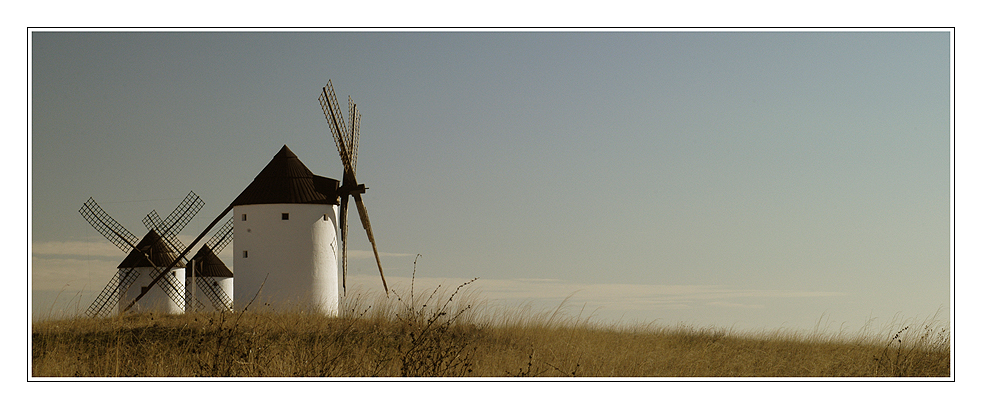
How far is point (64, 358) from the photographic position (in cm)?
1112

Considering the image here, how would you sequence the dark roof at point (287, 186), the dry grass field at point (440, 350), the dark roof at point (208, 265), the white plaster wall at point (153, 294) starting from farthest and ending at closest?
the dark roof at point (208, 265) < the white plaster wall at point (153, 294) < the dark roof at point (287, 186) < the dry grass field at point (440, 350)

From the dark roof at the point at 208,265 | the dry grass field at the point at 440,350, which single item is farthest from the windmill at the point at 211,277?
the dry grass field at the point at 440,350

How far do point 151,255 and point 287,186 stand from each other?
386 inches

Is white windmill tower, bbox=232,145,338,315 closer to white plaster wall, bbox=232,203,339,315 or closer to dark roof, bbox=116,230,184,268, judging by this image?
white plaster wall, bbox=232,203,339,315

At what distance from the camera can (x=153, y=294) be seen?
26.2m

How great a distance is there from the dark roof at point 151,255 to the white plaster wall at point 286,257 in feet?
25.3

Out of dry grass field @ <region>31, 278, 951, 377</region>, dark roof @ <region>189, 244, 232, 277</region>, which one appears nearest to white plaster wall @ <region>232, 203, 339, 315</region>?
dry grass field @ <region>31, 278, 951, 377</region>

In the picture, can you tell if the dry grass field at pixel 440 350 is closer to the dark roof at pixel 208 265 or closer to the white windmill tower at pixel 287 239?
the white windmill tower at pixel 287 239

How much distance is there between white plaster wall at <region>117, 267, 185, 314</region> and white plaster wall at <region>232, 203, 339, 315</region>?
6.21 m

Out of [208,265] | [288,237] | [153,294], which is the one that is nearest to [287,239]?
[288,237]

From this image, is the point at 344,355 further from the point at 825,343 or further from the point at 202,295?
the point at 202,295

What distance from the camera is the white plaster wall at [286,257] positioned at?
2017 centimetres

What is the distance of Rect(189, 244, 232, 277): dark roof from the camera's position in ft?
94.0

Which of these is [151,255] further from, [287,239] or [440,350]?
[440,350]
